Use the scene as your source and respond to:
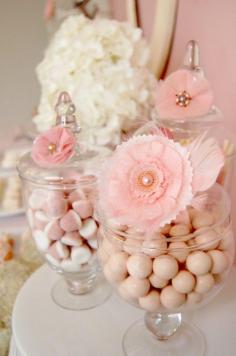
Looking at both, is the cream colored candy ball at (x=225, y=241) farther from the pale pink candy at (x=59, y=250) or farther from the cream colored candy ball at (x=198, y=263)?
the pale pink candy at (x=59, y=250)

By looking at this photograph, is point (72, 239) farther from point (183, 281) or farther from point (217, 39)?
point (217, 39)

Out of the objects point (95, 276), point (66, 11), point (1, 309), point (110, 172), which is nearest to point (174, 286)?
point (110, 172)

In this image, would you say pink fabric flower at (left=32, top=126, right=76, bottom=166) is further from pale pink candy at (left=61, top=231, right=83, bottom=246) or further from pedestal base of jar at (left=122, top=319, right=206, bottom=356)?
pedestal base of jar at (left=122, top=319, right=206, bottom=356)

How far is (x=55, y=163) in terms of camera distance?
61 cm

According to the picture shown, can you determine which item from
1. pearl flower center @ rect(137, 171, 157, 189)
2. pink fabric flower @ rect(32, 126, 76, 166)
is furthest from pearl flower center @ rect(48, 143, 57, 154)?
pearl flower center @ rect(137, 171, 157, 189)

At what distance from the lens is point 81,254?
62 cm

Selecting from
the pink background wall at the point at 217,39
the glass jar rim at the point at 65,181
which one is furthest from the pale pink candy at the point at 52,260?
the pink background wall at the point at 217,39

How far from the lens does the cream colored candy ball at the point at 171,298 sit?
463mm

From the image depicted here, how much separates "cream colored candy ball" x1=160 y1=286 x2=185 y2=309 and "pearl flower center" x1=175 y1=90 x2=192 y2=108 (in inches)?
11.6

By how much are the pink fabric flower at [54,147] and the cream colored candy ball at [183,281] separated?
→ 25 centimetres

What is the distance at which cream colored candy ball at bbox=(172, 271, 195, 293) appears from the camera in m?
0.45

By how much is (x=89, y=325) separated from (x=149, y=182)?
276 mm

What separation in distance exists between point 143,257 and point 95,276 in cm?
25

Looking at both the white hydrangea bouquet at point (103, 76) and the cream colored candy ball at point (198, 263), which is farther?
the white hydrangea bouquet at point (103, 76)
